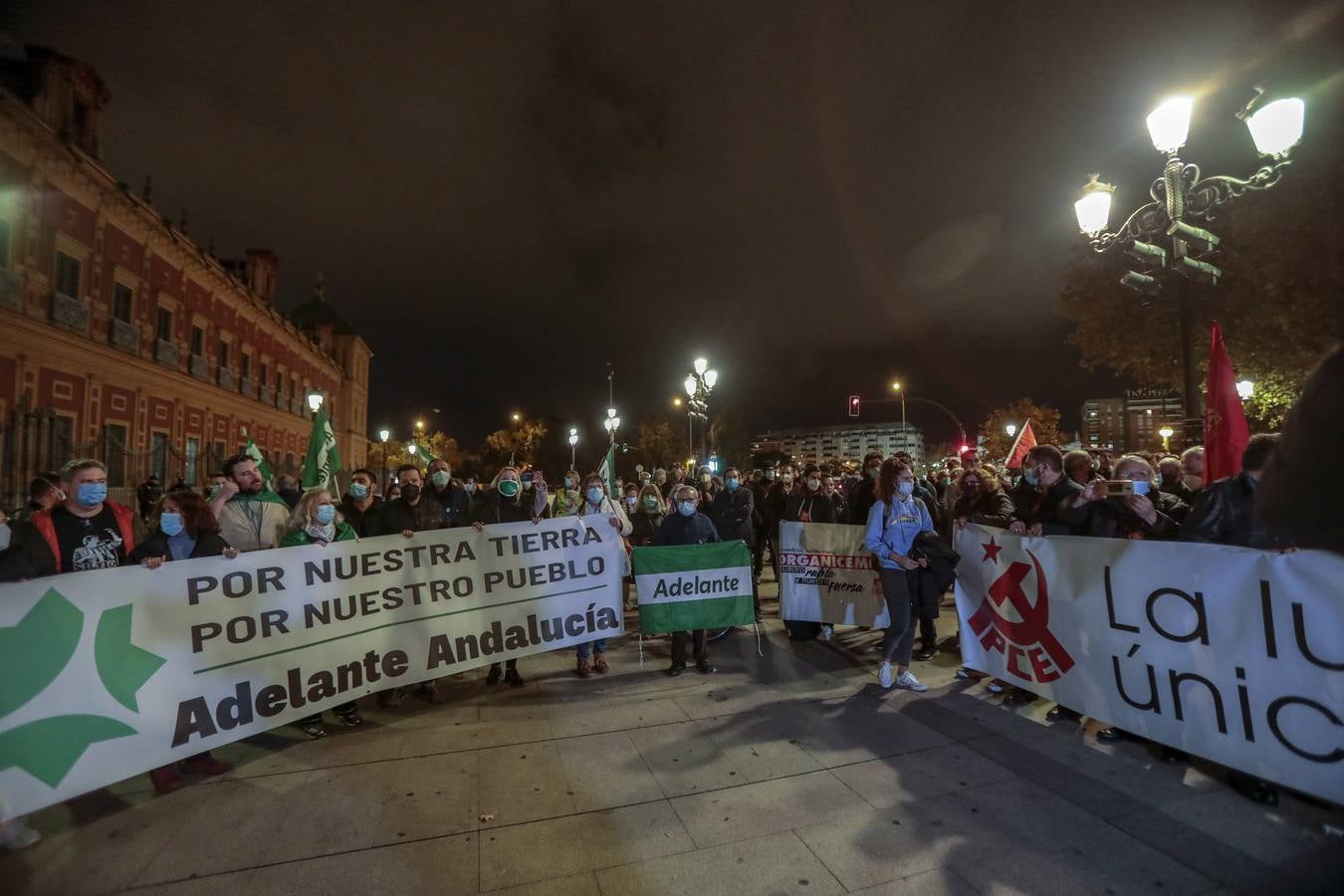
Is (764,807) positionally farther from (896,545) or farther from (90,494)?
(90,494)

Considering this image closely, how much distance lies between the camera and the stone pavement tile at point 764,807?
3400 mm

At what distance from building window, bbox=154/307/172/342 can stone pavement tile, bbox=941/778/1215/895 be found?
29125mm

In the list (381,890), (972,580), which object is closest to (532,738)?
(381,890)

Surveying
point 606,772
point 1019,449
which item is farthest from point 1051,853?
point 1019,449

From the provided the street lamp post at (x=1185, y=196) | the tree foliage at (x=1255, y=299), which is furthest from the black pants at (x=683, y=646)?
the tree foliage at (x=1255, y=299)

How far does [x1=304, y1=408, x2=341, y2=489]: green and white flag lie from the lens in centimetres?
746

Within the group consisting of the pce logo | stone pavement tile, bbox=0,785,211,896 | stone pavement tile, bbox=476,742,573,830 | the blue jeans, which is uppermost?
the pce logo

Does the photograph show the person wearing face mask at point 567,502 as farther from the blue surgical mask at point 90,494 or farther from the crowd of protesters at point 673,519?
the blue surgical mask at point 90,494

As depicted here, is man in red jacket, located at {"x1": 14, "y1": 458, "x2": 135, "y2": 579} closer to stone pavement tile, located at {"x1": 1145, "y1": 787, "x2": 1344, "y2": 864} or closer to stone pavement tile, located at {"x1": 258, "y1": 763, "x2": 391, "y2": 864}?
stone pavement tile, located at {"x1": 258, "y1": 763, "x2": 391, "y2": 864}

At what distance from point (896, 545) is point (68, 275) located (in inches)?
963

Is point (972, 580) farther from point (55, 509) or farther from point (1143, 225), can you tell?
point (55, 509)

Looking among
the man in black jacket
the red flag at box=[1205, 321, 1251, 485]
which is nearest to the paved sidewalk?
the red flag at box=[1205, 321, 1251, 485]

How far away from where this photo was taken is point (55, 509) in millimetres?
4203

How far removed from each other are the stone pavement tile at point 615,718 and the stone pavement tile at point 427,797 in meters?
0.74
